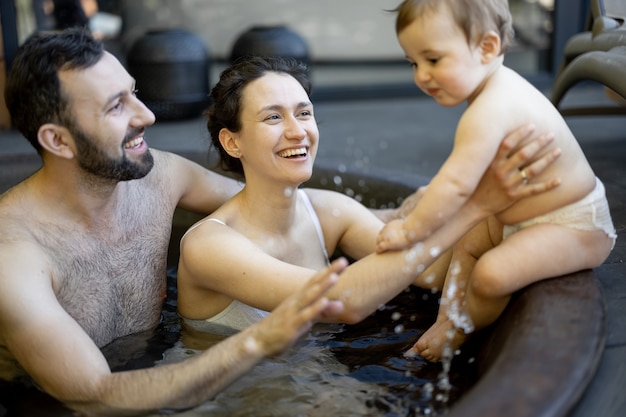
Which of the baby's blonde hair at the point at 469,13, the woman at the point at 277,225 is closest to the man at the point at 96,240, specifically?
the woman at the point at 277,225

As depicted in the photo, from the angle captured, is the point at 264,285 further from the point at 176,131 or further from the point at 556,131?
the point at 176,131

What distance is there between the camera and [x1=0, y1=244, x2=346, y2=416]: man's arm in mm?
1828

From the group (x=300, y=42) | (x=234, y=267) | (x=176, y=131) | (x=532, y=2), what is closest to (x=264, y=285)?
(x=234, y=267)

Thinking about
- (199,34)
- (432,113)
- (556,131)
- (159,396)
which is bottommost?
(432,113)

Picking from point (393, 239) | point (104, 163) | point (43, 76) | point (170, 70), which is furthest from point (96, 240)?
point (170, 70)

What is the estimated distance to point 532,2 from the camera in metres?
6.91

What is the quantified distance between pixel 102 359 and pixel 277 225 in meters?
0.76

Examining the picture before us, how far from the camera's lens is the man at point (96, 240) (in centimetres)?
190

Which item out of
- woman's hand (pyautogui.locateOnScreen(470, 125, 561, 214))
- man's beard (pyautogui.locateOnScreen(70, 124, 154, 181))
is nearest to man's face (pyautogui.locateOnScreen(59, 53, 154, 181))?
man's beard (pyautogui.locateOnScreen(70, 124, 154, 181))

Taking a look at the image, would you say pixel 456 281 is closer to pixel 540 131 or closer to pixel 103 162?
pixel 540 131

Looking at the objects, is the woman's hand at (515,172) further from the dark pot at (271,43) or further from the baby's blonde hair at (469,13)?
the dark pot at (271,43)

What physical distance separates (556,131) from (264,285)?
851mm

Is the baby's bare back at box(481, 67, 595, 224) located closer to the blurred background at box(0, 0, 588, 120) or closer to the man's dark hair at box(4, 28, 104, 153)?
the man's dark hair at box(4, 28, 104, 153)

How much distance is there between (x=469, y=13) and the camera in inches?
74.8
